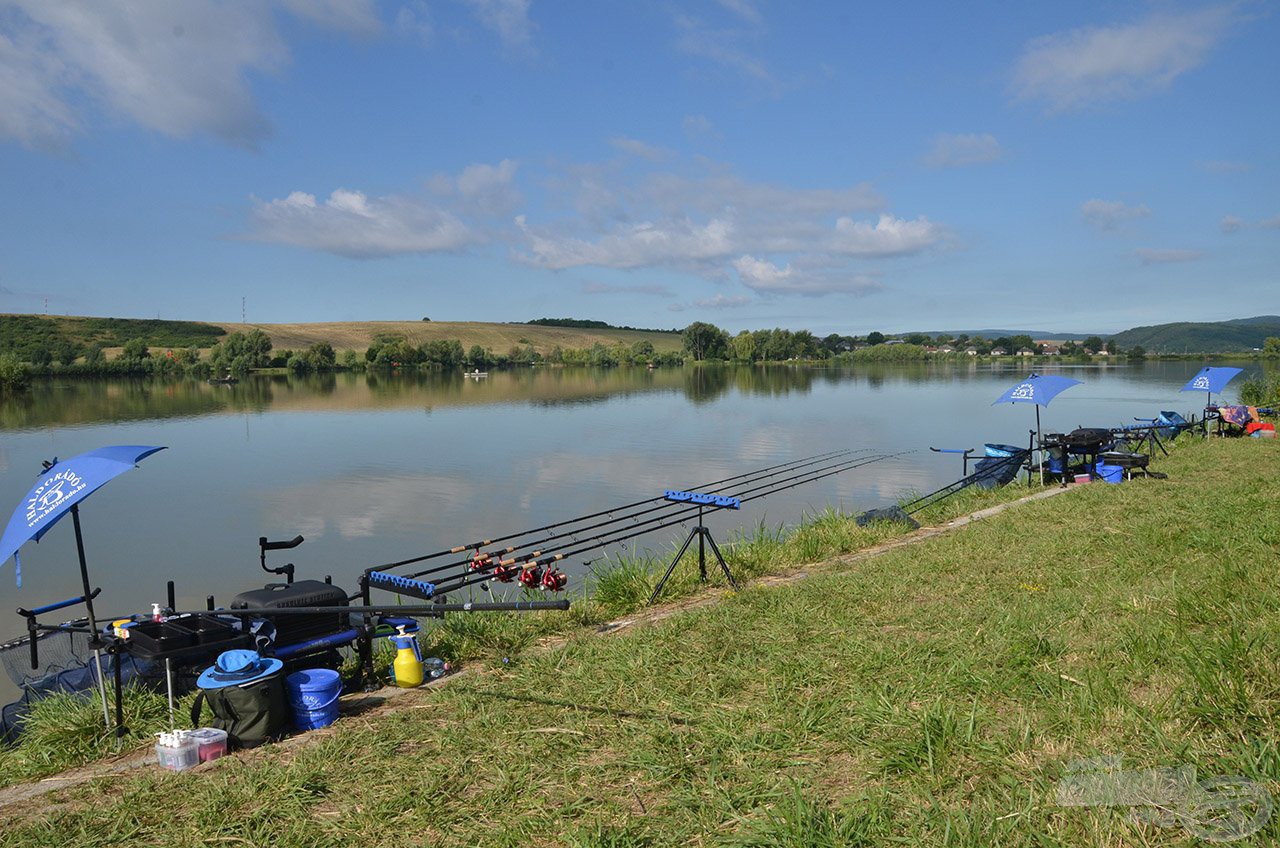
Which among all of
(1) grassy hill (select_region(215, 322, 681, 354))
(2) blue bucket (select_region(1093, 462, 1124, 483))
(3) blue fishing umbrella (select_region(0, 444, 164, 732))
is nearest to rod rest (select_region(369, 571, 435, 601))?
(3) blue fishing umbrella (select_region(0, 444, 164, 732))

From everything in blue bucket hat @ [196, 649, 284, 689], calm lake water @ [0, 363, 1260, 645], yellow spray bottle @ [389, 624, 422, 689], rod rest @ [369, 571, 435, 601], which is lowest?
calm lake water @ [0, 363, 1260, 645]

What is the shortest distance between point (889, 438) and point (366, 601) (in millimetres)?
26408

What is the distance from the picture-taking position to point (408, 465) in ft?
79.6

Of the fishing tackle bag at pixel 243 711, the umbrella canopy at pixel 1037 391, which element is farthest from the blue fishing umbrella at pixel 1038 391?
the fishing tackle bag at pixel 243 711

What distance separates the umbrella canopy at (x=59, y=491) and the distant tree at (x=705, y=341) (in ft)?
420

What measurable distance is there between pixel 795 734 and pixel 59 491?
446cm

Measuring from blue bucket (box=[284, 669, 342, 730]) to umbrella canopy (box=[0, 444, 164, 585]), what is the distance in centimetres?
164

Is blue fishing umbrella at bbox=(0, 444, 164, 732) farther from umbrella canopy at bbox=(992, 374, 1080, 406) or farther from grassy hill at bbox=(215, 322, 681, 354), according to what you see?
grassy hill at bbox=(215, 322, 681, 354)

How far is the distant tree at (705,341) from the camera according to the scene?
431ft

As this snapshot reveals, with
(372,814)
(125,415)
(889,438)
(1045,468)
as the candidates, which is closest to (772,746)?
(372,814)

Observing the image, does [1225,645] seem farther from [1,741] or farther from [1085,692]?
[1,741]

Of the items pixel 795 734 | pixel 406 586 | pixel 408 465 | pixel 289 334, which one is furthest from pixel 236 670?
pixel 289 334

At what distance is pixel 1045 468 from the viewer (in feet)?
51.3

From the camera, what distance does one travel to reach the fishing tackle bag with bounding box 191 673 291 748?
4.63 m
